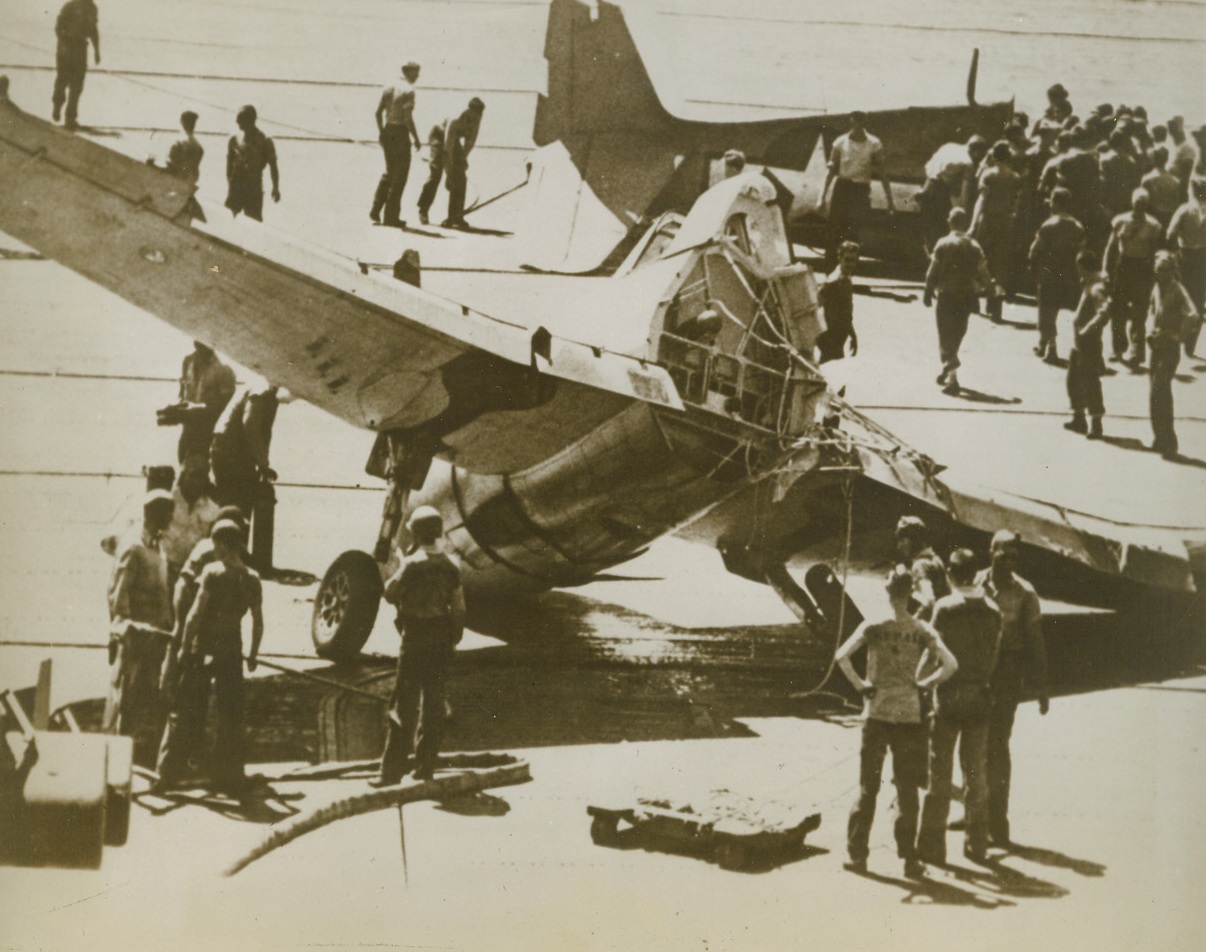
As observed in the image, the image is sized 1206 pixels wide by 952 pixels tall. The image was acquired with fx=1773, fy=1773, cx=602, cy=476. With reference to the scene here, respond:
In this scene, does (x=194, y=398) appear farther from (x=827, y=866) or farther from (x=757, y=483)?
(x=827, y=866)

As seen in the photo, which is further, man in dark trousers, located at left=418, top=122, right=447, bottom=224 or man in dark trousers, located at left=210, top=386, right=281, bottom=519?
man in dark trousers, located at left=418, top=122, right=447, bottom=224

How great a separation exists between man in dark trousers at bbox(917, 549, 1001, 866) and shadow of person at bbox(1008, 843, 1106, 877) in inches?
19.1

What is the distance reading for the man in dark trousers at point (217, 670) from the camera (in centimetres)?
1138

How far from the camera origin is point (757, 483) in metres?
13.3

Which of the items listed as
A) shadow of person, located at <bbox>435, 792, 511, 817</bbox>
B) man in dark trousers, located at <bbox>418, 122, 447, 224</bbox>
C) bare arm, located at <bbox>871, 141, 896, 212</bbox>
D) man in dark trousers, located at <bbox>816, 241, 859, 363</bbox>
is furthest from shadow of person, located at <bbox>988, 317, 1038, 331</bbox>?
shadow of person, located at <bbox>435, 792, 511, 817</bbox>

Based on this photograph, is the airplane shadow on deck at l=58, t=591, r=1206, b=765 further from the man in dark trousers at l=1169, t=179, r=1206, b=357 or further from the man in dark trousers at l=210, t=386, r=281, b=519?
the man in dark trousers at l=1169, t=179, r=1206, b=357

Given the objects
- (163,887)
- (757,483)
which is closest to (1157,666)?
(757,483)

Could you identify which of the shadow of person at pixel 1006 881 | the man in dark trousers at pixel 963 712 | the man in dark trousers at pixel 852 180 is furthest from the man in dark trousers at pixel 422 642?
the man in dark trousers at pixel 852 180

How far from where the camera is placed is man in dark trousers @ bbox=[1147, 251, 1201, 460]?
50.8ft

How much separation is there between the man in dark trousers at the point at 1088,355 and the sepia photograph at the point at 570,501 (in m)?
0.06

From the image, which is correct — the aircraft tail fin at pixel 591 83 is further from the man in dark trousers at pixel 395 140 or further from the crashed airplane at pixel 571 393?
the crashed airplane at pixel 571 393

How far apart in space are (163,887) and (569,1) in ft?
31.1

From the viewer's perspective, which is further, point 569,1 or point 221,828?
point 569,1

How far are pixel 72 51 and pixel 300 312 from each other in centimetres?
327
